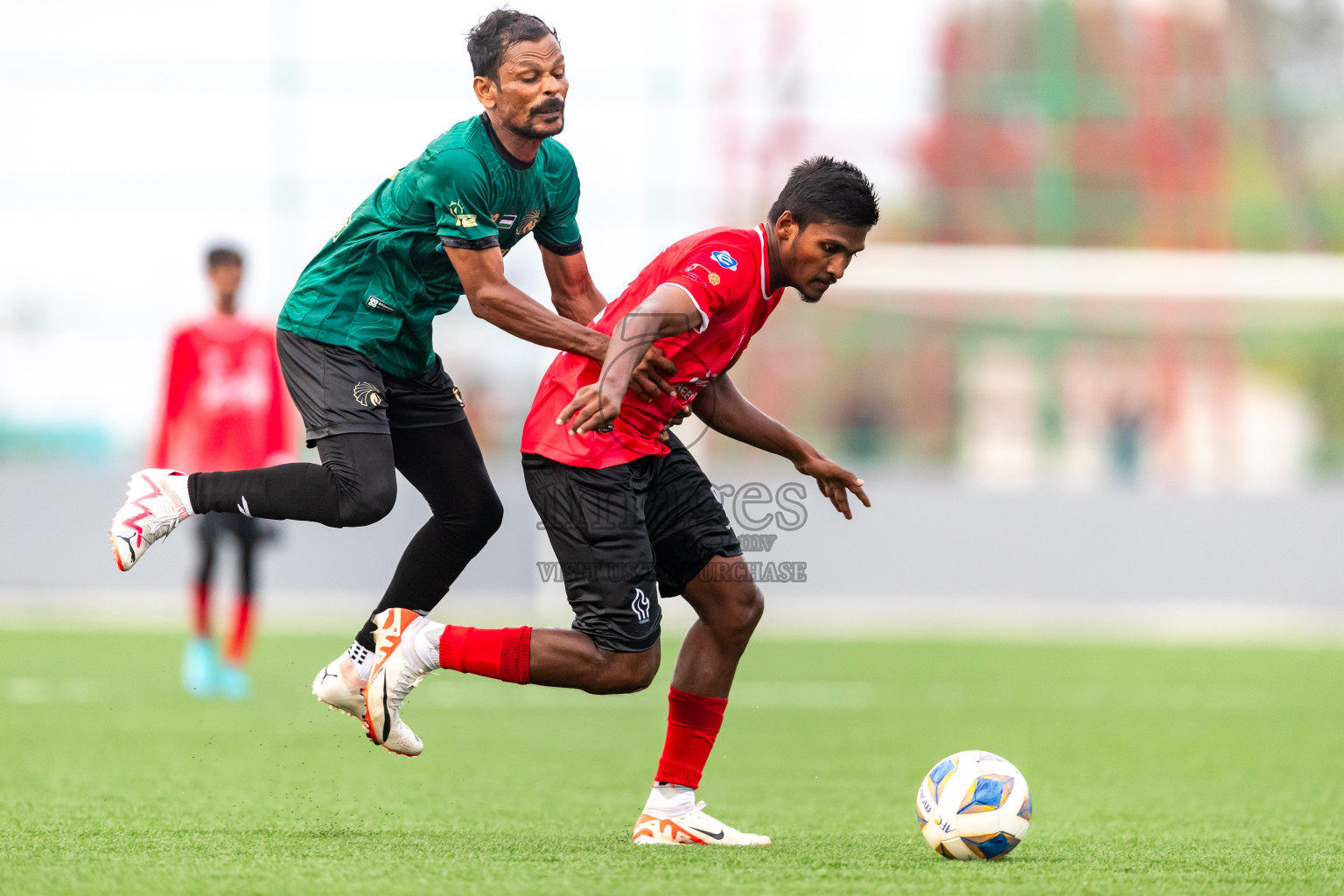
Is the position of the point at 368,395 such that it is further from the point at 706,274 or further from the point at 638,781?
the point at 638,781

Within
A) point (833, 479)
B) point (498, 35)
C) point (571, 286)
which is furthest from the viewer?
point (571, 286)

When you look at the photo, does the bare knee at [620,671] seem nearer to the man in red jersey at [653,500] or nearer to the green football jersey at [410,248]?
the man in red jersey at [653,500]

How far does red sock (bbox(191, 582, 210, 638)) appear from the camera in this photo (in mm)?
9312

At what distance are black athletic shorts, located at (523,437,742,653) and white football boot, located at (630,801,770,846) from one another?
573 millimetres

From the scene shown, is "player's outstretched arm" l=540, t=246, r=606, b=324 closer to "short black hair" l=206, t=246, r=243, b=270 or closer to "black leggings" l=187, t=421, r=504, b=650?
"black leggings" l=187, t=421, r=504, b=650

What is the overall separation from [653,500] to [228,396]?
17.7 feet

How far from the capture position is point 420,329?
5121 millimetres

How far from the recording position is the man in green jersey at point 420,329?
472 centimetres

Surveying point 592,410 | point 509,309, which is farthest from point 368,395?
point 592,410

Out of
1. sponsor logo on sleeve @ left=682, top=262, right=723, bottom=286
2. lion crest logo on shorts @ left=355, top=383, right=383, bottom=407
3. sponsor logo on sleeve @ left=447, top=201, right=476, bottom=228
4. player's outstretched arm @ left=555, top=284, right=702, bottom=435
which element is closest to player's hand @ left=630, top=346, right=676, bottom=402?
player's outstretched arm @ left=555, top=284, right=702, bottom=435

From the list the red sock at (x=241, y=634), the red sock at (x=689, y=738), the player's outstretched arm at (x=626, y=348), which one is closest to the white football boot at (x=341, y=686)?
the red sock at (x=689, y=738)

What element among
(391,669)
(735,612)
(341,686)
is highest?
(735,612)

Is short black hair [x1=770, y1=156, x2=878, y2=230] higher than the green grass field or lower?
higher

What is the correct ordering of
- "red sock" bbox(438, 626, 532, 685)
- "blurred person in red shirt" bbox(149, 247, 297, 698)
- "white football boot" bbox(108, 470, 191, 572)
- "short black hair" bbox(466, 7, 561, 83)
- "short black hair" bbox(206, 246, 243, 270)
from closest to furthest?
"red sock" bbox(438, 626, 532, 685), "short black hair" bbox(466, 7, 561, 83), "white football boot" bbox(108, 470, 191, 572), "short black hair" bbox(206, 246, 243, 270), "blurred person in red shirt" bbox(149, 247, 297, 698)
